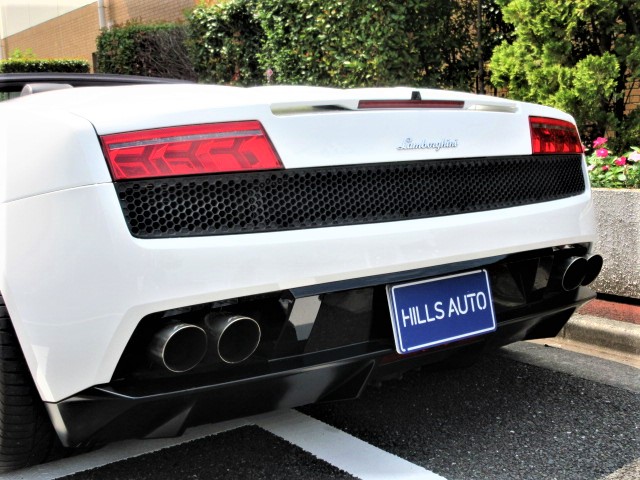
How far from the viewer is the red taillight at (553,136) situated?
2727 mm

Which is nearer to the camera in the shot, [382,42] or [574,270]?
[574,270]

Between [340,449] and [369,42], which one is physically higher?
[369,42]

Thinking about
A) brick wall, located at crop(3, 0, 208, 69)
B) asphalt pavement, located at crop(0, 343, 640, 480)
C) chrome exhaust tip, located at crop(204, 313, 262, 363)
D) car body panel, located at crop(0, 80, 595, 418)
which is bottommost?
asphalt pavement, located at crop(0, 343, 640, 480)

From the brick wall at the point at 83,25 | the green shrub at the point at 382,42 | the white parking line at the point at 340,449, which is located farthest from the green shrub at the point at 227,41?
the white parking line at the point at 340,449

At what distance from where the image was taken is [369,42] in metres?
6.62

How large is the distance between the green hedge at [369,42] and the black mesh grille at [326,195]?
13.7 feet

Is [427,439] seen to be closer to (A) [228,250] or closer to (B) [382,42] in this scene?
(A) [228,250]

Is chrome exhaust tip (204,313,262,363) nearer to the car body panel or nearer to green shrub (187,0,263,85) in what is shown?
the car body panel

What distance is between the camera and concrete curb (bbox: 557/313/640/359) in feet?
11.9

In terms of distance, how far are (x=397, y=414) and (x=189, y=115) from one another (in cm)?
149

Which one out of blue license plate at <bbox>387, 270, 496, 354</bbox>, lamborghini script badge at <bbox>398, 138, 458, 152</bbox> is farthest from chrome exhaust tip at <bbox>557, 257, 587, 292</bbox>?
lamborghini script badge at <bbox>398, 138, 458, 152</bbox>

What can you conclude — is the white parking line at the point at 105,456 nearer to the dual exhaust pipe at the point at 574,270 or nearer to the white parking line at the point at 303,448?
the white parking line at the point at 303,448

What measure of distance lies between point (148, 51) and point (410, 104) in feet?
37.9

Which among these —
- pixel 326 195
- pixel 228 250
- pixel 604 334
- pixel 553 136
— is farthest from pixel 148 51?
pixel 228 250
